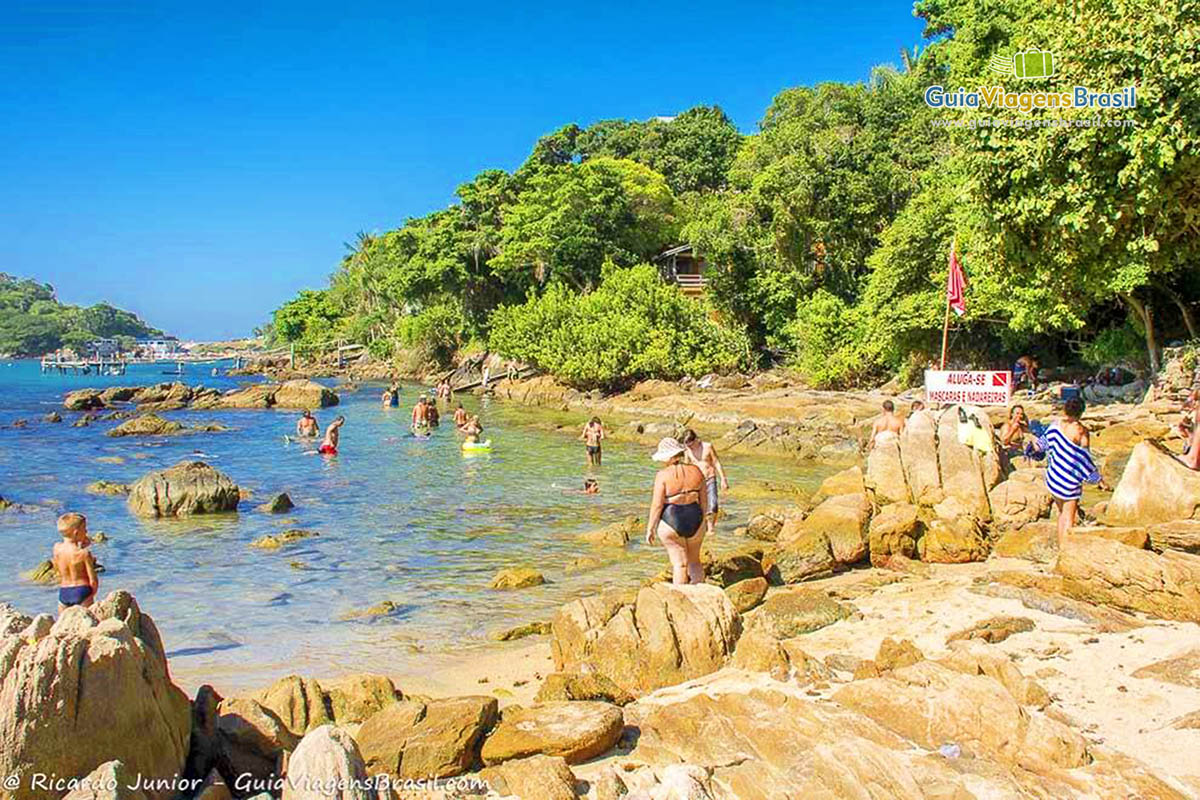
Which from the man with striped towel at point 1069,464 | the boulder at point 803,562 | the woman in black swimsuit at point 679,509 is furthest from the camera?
the boulder at point 803,562

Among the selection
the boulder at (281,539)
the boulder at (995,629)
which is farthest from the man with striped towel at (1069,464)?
the boulder at (281,539)

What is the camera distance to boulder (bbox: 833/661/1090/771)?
5168mm

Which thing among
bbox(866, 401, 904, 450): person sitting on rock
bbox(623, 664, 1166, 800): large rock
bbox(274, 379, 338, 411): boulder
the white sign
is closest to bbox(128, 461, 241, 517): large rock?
bbox(866, 401, 904, 450): person sitting on rock

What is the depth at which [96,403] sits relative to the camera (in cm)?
4694

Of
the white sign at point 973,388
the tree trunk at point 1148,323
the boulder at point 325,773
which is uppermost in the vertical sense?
the tree trunk at point 1148,323

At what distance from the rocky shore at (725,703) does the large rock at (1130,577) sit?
2cm

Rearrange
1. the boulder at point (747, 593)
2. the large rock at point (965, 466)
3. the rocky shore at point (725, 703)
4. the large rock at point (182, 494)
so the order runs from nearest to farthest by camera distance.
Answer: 1. the rocky shore at point (725, 703)
2. the boulder at point (747, 593)
3. the large rock at point (965, 466)
4. the large rock at point (182, 494)

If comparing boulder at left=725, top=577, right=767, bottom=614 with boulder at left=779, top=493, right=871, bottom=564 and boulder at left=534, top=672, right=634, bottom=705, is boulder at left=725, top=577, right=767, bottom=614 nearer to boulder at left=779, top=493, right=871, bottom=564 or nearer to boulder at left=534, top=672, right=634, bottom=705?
boulder at left=779, top=493, right=871, bottom=564

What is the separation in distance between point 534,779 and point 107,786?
2.42 metres

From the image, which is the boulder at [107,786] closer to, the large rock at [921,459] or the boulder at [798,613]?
the boulder at [798,613]

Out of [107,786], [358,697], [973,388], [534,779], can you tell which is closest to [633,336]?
[973,388]

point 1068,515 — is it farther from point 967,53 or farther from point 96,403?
point 96,403

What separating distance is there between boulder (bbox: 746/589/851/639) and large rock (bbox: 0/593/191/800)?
5.22 meters

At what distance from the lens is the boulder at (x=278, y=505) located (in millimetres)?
18219
